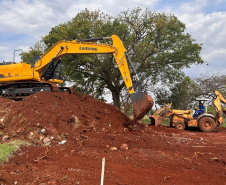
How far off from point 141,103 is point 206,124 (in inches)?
262

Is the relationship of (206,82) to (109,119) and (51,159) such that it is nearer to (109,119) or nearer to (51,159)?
(109,119)

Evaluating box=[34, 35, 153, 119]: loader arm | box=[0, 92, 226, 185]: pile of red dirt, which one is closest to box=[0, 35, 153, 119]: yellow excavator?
box=[34, 35, 153, 119]: loader arm

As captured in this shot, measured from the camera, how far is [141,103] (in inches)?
365

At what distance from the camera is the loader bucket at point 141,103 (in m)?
9.00

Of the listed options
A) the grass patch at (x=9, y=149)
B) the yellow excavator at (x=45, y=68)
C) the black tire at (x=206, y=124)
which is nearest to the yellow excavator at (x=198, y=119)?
the black tire at (x=206, y=124)

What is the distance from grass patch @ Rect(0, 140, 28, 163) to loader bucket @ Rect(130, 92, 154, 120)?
3.98 metres

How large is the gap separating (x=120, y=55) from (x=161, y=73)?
1142 centimetres

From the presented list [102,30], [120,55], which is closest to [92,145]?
[120,55]

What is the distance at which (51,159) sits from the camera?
6363mm

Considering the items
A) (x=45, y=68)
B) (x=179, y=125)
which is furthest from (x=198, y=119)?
(x=45, y=68)

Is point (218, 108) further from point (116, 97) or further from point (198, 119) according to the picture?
point (116, 97)

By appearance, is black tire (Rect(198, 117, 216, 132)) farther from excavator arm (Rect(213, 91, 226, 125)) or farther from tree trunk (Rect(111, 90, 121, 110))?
tree trunk (Rect(111, 90, 121, 110))

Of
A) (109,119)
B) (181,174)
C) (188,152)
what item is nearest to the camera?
(181,174)

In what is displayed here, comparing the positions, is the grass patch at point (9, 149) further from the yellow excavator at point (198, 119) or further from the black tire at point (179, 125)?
the black tire at point (179, 125)
